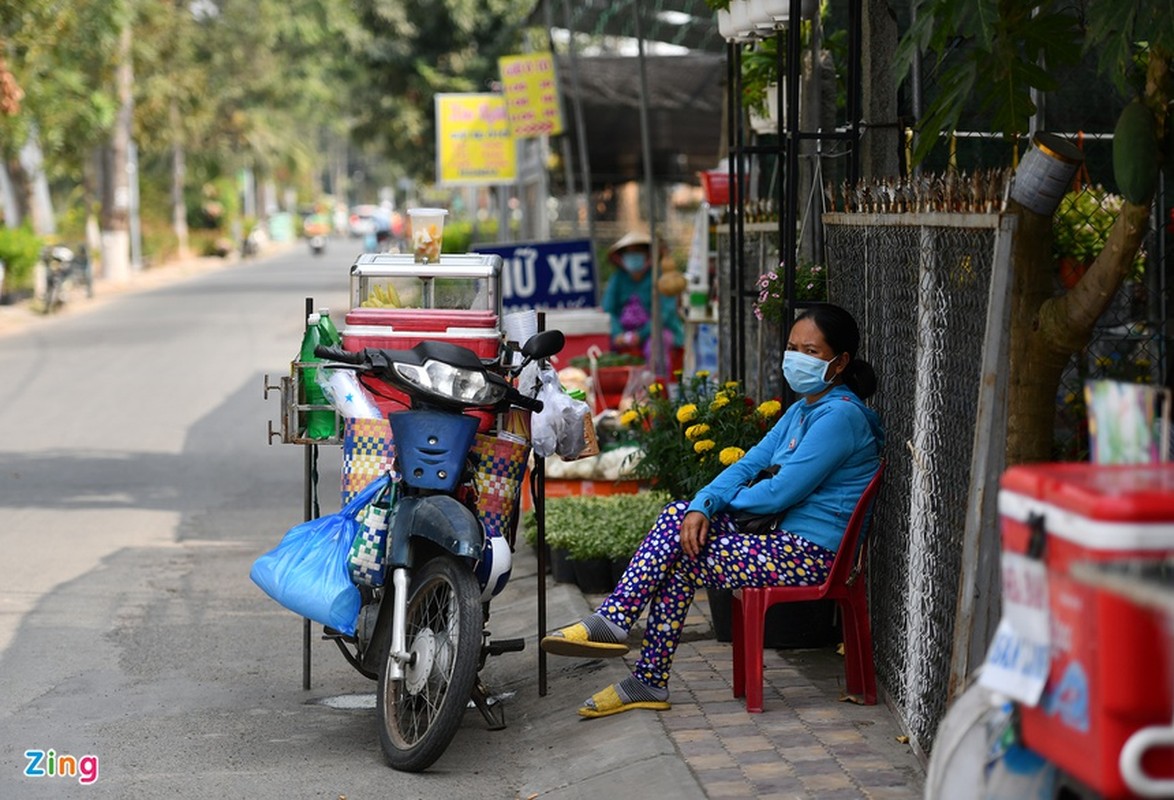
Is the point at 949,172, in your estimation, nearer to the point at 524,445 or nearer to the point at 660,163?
the point at 524,445

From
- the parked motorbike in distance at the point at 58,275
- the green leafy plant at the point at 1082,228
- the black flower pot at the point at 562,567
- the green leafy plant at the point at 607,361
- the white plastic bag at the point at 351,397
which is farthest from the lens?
the parked motorbike in distance at the point at 58,275

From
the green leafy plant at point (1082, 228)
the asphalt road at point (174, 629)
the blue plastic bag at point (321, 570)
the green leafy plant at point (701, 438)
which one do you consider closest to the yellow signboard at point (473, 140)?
the asphalt road at point (174, 629)

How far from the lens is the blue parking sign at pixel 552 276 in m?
13.3

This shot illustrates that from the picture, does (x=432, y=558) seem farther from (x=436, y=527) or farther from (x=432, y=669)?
(x=432, y=669)

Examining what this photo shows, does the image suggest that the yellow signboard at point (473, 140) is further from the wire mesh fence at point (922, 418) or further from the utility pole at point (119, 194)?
the utility pole at point (119, 194)

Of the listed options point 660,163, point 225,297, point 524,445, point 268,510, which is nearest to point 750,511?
point 524,445

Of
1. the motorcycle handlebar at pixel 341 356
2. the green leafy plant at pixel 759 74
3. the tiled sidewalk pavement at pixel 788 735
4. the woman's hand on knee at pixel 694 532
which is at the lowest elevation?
the tiled sidewalk pavement at pixel 788 735

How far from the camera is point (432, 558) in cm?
581

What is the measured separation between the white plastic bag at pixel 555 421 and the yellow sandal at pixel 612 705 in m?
0.91

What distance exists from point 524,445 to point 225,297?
32431 millimetres

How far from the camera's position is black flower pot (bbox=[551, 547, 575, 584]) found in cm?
823

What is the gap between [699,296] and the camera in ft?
40.3

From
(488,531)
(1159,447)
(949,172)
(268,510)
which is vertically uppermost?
(949,172)

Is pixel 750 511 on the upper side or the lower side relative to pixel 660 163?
lower
